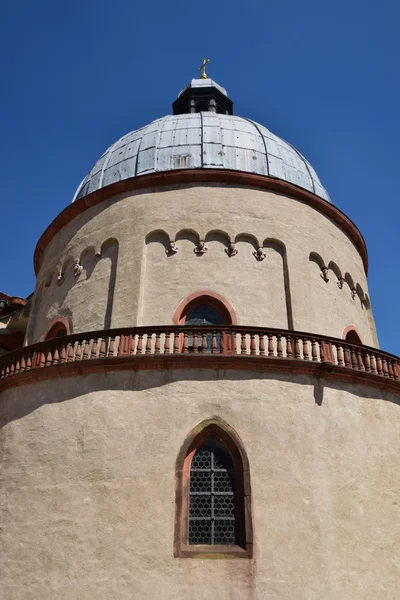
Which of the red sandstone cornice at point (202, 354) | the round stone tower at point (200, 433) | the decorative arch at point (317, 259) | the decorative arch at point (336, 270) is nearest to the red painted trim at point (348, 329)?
the round stone tower at point (200, 433)

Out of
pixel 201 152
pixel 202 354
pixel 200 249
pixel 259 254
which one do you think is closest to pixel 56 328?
pixel 200 249

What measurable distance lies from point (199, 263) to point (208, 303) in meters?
1.15

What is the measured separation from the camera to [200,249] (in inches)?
592

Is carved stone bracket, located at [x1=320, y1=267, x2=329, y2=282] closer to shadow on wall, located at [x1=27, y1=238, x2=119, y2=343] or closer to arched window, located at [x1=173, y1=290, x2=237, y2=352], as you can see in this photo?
arched window, located at [x1=173, y1=290, x2=237, y2=352]

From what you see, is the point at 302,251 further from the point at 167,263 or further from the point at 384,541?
the point at 384,541

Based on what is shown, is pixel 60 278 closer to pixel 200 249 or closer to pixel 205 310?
pixel 200 249

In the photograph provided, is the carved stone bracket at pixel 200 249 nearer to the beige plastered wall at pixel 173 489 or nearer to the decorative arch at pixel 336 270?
the decorative arch at pixel 336 270

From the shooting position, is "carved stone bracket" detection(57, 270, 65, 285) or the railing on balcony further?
"carved stone bracket" detection(57, 270, 65, 285)

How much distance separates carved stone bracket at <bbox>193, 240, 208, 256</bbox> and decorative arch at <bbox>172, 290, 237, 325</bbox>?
4.03ft

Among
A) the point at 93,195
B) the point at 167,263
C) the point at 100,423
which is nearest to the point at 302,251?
the point at 167,263

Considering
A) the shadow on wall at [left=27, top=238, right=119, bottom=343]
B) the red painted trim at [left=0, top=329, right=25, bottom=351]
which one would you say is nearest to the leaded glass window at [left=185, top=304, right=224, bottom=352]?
the shadow on wall at [left=27, top=238, right=119, bottom=343]

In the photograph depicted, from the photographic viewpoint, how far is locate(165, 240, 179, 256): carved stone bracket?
15.1m

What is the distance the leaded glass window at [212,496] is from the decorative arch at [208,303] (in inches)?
142

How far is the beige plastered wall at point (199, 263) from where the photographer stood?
1445 centimetres
